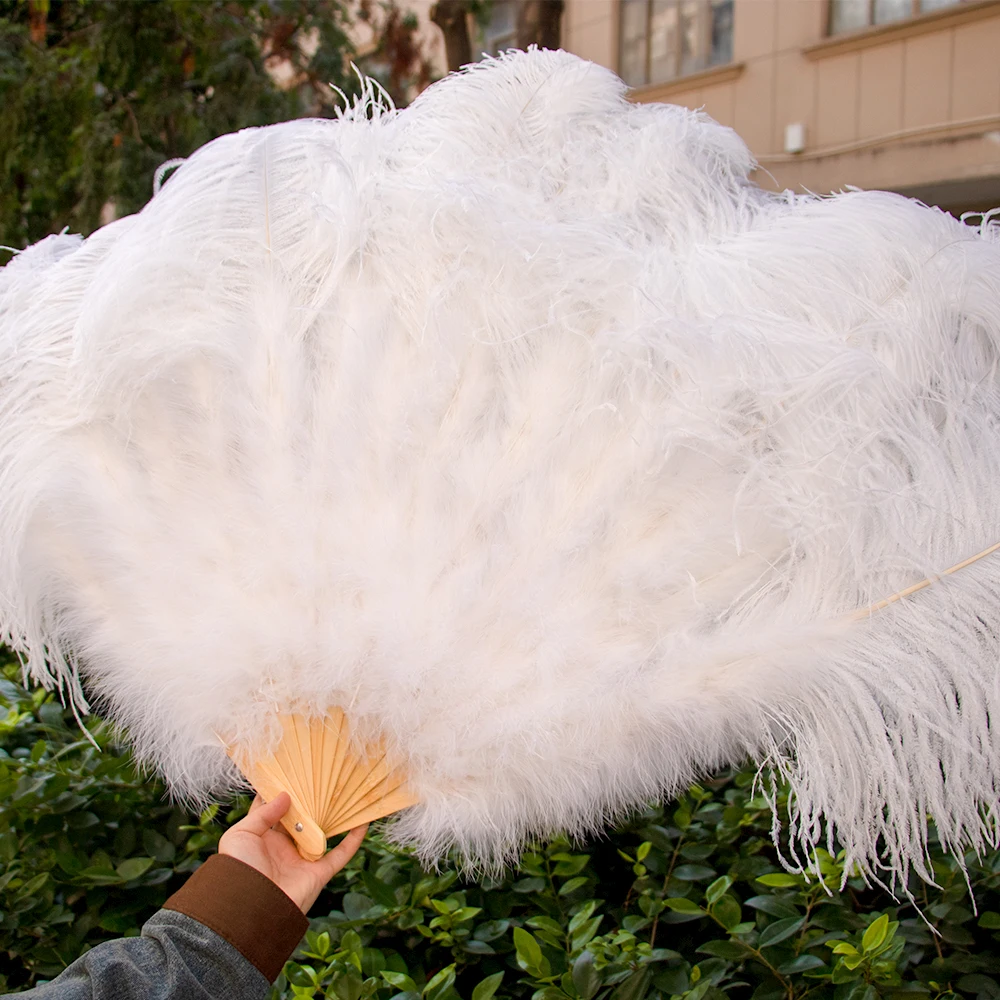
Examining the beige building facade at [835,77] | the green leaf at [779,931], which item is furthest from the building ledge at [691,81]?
the green leaf at [779,931]

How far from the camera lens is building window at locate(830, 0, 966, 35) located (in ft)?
12.8

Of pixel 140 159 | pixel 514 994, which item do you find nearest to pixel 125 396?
pixel 514 994

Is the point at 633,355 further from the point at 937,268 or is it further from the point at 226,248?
the point at 226,248

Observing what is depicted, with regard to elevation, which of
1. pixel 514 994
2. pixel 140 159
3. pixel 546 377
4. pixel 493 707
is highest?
pixel 140 159

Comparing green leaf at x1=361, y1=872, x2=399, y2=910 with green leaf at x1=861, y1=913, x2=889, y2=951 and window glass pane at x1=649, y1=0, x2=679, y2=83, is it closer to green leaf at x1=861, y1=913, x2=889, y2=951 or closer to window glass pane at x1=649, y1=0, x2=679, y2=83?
green leaf at x1=861, y1=913, x2=889, y2=951

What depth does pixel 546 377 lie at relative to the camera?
102 cm

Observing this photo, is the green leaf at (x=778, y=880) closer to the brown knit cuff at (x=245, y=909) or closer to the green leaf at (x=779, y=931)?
the green leaf at (x=779, y=931)

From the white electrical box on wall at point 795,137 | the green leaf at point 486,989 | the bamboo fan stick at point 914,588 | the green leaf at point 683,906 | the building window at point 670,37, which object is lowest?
the green leaf at point 486,989

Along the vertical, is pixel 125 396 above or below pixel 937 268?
below

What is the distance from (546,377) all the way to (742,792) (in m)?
0.92

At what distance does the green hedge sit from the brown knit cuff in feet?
0.65

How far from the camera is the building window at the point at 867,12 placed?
3.89 metres

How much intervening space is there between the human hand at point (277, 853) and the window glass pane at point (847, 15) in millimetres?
3955

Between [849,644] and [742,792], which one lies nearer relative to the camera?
[849,644]
